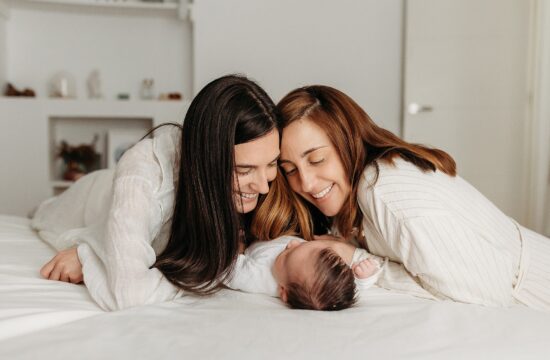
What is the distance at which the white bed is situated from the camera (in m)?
1.05

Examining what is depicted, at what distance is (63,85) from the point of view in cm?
398

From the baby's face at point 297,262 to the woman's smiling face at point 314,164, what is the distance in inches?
7.3

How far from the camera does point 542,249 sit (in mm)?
1715

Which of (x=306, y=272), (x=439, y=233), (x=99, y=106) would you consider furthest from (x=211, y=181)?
(x=99, y=106)

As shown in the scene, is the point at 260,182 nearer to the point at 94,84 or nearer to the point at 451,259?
the point at 451,259

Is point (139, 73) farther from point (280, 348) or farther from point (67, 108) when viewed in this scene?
point (280, 348)

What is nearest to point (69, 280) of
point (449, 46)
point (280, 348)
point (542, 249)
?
point (280, 348)

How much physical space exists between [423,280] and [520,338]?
1.34 ft

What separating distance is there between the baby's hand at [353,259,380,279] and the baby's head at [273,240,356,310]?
98mm

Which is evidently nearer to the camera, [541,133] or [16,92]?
[541,133]

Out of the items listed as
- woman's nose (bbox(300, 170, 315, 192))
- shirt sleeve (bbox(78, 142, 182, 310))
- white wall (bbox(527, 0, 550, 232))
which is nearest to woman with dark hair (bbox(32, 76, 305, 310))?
shirt sleeve (bbox(78, 142, 182, 310))

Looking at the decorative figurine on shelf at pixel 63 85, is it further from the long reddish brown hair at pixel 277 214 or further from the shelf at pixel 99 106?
the long reddish brown hair at pixel 277 214

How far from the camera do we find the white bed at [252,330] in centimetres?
105

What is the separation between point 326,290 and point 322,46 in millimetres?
3030
